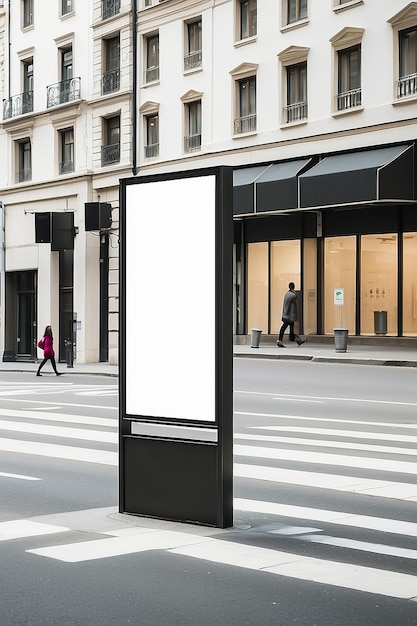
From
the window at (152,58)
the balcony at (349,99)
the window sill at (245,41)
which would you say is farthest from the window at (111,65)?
the balcony at (349,99)

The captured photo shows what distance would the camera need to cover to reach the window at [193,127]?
37312mm

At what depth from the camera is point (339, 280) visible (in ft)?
115

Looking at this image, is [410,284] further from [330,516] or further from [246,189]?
[330,516]

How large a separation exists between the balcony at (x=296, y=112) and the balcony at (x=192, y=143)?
3.97 metres

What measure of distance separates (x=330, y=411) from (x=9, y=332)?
1134 inches

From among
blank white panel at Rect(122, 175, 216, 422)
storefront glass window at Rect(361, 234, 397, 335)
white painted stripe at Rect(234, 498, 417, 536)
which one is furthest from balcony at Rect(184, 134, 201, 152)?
blank white panel at Rect(122, 175, 216, 422)

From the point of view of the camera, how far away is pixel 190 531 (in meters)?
7.32

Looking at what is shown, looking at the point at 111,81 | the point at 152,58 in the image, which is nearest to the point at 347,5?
the point at 152,58

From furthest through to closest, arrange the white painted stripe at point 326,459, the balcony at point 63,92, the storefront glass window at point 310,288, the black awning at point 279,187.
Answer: the balcony at point 63,92
the storefront glass window at point 310,288
the black awning at point 279,187
the white painted stripe at point 326,459

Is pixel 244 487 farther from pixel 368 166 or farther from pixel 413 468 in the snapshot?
pixel 368 166

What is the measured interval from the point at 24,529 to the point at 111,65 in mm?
34103

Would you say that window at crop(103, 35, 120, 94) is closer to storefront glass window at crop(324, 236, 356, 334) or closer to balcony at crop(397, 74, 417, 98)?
storefront glass window at crop(324, 236, 356, 334)

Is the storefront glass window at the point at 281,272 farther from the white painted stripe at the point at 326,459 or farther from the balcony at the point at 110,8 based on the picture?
the white painted stripe at the point at 326,459

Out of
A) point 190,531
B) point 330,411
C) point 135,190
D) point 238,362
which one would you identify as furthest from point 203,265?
point 238,362
